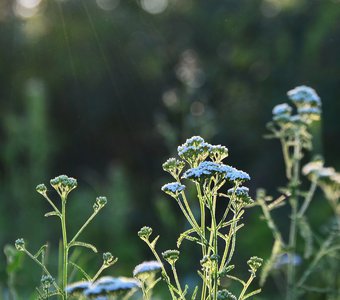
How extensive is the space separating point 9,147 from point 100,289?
19.7 feet

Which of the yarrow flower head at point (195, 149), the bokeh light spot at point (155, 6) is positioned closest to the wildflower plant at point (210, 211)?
the yarrow flower head at point (195, 149)

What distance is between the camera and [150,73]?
10812mm

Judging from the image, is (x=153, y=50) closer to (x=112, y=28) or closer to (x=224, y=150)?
(x=112, y=28)

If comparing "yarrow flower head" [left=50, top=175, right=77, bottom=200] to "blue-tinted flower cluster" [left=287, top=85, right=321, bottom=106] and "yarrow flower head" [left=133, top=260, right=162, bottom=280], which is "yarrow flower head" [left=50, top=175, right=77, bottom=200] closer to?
"yarrow flower head" [left=133, top=260, right=162, bottom=280]

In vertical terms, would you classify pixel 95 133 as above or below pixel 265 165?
above

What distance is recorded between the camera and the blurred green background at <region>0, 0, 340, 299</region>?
9.80 metres

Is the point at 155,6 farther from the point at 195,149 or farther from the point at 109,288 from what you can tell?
the point at 109,288

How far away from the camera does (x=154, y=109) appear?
10.7 m

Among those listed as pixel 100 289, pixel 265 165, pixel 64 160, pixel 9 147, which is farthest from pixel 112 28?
pixel 100 289

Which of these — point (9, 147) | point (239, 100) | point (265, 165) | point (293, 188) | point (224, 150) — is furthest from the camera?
point (239, 100)

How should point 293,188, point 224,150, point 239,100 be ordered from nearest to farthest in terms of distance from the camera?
point 224,150 < point 293,188 < point 239,100

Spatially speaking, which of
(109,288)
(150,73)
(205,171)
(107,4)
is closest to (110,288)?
(109,288)

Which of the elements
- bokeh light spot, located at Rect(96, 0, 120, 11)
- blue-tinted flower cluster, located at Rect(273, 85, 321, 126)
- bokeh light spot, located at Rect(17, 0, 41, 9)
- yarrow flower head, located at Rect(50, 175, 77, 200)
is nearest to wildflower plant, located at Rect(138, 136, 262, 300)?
yarrow flower head, located at Rect(50, 175, 77, 200)

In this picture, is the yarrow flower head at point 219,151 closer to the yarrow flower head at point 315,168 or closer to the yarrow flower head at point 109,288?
the yarrow flower head at point 109,288
